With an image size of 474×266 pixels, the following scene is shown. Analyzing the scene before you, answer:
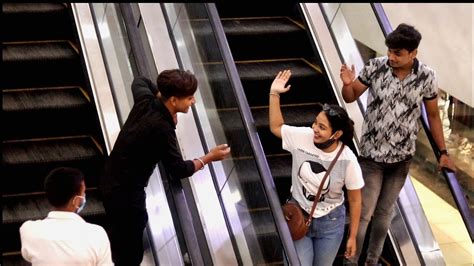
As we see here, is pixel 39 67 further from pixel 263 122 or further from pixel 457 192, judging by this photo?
pixel 457 192

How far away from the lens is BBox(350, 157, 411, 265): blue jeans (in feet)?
16.0

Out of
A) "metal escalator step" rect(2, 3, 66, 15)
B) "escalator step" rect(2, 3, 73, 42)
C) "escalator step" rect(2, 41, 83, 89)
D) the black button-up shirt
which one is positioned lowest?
the black button-up shirt

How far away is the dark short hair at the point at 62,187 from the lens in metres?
3.45

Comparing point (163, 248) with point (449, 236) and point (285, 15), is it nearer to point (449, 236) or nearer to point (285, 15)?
point (449, 236)

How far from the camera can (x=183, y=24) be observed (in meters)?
5.71

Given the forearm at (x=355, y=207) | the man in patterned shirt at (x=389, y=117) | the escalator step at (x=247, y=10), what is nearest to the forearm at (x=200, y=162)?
the forearm at (x=355, y=207)

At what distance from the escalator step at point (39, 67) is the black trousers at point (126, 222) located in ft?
6.98

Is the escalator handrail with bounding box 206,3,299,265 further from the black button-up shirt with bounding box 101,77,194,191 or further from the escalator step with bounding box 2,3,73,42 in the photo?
the escalator step with bounding box 2,3,73,42

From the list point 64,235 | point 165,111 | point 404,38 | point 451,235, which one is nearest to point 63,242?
→ point 64,235

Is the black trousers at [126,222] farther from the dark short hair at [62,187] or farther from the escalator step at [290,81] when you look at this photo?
the escalator step at [290,81]

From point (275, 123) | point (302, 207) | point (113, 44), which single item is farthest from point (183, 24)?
point (302, 207)

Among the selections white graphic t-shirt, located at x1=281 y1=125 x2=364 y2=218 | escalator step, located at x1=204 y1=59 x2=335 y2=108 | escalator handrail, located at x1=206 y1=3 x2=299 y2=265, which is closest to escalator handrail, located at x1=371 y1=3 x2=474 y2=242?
white graphic t-shirt, located at x1=281 y1=125 x2=364 y2=218

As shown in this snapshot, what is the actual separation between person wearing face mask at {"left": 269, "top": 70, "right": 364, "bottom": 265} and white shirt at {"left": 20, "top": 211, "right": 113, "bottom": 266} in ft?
4.50

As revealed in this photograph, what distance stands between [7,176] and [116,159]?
169 cm
